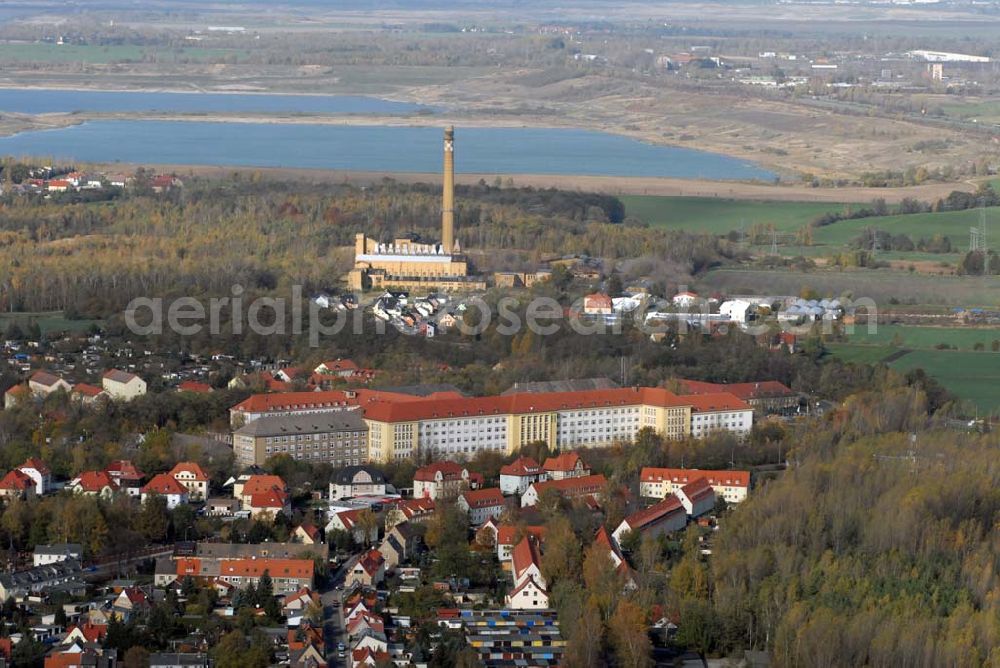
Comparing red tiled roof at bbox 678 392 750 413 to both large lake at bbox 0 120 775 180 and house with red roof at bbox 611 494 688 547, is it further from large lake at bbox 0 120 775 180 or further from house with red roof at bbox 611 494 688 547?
large lake at bbox 0 120 775 180

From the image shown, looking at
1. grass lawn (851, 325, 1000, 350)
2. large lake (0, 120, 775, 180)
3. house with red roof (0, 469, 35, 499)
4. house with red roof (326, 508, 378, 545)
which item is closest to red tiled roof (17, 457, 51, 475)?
house with red roof (0, 469, 35, 499)

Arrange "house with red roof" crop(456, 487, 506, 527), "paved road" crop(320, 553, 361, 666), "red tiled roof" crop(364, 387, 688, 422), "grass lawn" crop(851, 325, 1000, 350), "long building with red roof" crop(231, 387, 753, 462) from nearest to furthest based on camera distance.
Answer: "paved road" crop(320, 553, 361, 666)
"house with red roof" crop(456, 487, 506, 527)
"long building with red roof" crop(231, 387, 753, 462)
"red tiled roof" crop(364, 387, 688, 422)
"grass lawn" crop(851, 325, 1000, 350)

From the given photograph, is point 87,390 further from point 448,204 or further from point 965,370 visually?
point 448,204

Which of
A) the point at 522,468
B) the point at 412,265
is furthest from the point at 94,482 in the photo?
the point at 412,265

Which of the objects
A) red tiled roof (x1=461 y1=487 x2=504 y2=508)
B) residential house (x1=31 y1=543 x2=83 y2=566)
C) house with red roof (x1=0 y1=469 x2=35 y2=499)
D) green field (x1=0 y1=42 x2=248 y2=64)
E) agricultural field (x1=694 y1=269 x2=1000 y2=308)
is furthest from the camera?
green field (x1=0 y1=42 x2=248 y2=64)

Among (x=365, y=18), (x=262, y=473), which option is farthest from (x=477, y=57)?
(x=262, y=473)

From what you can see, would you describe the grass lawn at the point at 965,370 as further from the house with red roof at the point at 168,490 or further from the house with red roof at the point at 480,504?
the house with red roof at the point at 168,490

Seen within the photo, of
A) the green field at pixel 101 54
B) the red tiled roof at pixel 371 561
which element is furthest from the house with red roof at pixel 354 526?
the green field at pixel 101 54
